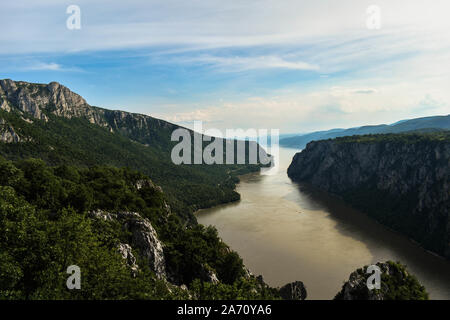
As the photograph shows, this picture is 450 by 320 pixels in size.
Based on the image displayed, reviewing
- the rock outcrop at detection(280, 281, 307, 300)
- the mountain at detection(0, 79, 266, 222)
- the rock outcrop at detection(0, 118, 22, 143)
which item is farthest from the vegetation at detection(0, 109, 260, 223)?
the rock outcrop at detection(280, 281, 307, 300)

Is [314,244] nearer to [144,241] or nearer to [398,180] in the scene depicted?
[144,241]

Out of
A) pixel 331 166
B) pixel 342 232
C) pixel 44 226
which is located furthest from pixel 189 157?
pixel 44 226

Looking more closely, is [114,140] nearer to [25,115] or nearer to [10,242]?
[25,115]

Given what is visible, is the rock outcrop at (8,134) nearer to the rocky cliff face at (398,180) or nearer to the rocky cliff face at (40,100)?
the rocky cliff face at (40,100)

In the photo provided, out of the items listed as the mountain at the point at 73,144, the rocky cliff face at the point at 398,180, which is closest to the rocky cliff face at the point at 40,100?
the mountain at the point at 73,144

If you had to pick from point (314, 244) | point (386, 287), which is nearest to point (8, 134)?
point (314, 244)

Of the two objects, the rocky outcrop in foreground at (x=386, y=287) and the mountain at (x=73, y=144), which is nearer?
the rocky outcrop in foreground at (x=386, y=287)
